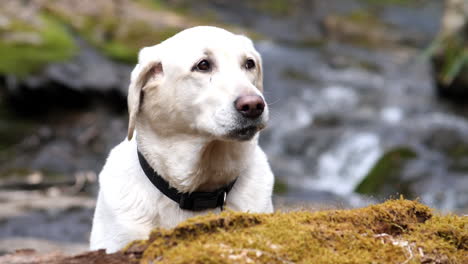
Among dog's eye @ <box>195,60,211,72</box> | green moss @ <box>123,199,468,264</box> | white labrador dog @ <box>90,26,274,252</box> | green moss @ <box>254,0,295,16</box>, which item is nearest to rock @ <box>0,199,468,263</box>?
green moss @ <box>123,199,468,264</box>

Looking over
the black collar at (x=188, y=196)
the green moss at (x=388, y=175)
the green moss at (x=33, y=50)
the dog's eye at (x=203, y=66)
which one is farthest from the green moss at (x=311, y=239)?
the green moss at (x=33, y=50)

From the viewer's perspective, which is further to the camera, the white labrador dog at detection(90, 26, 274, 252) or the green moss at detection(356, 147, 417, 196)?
the green moss at detection(356, 147, 417, 196)

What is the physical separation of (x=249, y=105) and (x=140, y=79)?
84cm

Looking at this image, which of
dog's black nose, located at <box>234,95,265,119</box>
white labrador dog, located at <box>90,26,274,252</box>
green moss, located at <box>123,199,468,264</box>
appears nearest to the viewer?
green moss, located at <box>123,199,468,264</box>

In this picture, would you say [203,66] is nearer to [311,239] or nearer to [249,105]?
[249,105]

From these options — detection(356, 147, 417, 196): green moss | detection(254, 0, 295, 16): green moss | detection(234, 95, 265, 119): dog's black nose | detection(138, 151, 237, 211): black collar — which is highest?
detection(254, 0, 295, 16): green moss

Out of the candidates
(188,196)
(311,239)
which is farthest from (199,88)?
(311,239)

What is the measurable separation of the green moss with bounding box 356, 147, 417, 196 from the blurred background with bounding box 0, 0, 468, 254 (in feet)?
0.08

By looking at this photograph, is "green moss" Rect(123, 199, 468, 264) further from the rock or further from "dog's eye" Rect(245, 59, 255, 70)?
"dog's eye" Rect(245, 59, 255, 70)

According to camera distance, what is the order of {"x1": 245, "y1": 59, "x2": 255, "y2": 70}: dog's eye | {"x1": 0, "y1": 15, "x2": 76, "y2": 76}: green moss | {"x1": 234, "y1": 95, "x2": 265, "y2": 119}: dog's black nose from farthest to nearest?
{"x1": 0, "y1": 15, "x2": 76, "y2": 76}: green moss
{"x1": 245, "y1": 59, "x2": 255, "y2": 70}: dog's eye
{"x1": 234, "y1": 95, "x2": 265, "y2": 119}: dog's black nose

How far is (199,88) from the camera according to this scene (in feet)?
11.7

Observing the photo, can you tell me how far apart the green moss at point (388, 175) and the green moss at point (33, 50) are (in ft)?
26.9

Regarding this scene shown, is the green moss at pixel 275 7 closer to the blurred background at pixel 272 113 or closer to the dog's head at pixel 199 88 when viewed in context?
the blurred background at pixel 272 113

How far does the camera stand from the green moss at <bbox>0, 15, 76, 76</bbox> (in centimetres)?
1314
